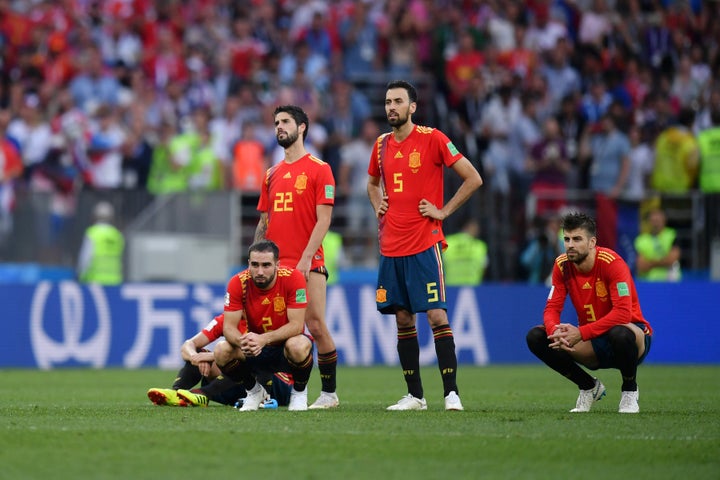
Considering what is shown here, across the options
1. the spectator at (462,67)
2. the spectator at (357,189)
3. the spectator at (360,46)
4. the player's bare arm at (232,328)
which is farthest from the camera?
the spectator at (360,46)

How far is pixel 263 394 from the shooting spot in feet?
35.5

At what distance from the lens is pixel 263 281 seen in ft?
33.6

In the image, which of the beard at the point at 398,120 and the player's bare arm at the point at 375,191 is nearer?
the beard at the point at 398,120

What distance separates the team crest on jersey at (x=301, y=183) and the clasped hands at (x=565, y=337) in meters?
2.44

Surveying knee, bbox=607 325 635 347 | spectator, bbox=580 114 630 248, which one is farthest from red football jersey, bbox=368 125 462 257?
spectator, bbox=580 114 630 248

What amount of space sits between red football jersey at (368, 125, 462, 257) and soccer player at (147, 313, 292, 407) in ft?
4.93

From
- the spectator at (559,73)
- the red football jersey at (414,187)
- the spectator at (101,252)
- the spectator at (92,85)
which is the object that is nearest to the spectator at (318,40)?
the spectator at (92,85)

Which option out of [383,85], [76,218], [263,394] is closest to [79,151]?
[76,218]

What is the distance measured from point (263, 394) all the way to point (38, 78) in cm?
1429

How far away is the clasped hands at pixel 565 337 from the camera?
1019 centimetres

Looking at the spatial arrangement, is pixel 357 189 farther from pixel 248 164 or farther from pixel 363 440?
pixel 363 440

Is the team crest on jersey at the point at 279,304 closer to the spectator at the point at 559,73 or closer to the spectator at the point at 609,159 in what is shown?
the spectator at the point at 609,159

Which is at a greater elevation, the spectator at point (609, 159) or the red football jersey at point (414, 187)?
the spectator at point (609, 159)

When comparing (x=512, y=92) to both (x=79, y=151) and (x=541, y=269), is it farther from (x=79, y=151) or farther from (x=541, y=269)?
(x=79, y=151)
